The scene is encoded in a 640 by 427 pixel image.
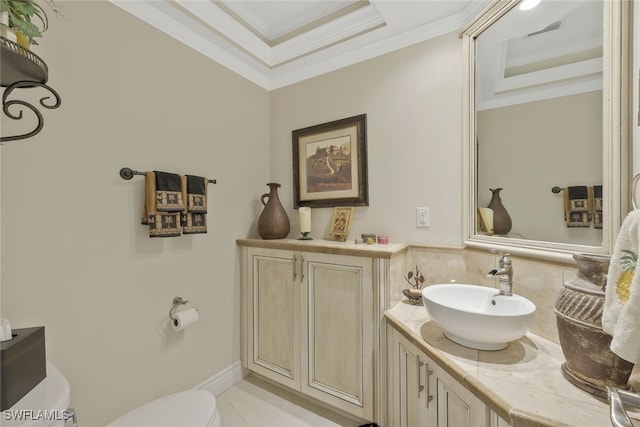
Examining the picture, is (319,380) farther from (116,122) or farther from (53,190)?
(116,122)

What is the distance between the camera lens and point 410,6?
1.47m

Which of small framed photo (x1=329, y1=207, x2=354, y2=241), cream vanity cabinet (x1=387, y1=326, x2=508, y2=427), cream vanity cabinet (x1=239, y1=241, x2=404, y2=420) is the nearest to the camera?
cream vanity cabinet (x1=387, y1=326, x2=508, y2=427)

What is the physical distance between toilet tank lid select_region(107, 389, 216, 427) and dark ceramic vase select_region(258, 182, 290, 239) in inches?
40.5

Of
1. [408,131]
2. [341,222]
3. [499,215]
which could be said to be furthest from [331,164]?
[499,215]

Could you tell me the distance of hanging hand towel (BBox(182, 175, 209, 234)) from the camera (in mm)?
1520

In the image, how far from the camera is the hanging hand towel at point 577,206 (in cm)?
100

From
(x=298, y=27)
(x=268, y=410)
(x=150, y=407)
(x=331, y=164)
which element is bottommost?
(x=268, y=410)

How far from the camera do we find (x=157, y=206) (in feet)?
4.44

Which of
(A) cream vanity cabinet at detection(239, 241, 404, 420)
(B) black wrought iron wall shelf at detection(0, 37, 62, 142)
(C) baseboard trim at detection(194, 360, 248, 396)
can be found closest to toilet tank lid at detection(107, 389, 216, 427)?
(C) baseboard trim at detection(194, 360, 248, 396)

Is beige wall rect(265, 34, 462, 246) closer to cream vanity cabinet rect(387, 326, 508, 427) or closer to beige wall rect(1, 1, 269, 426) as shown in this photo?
cream vanity cabinet rect(387, 326, 508, 427)

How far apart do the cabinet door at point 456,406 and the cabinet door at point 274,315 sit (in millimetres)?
936

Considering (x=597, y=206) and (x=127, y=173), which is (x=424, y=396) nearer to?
(x=597, y=206)

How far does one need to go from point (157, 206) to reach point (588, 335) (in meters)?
1.78

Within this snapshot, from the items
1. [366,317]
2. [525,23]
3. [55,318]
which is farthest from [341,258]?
[525,23]
